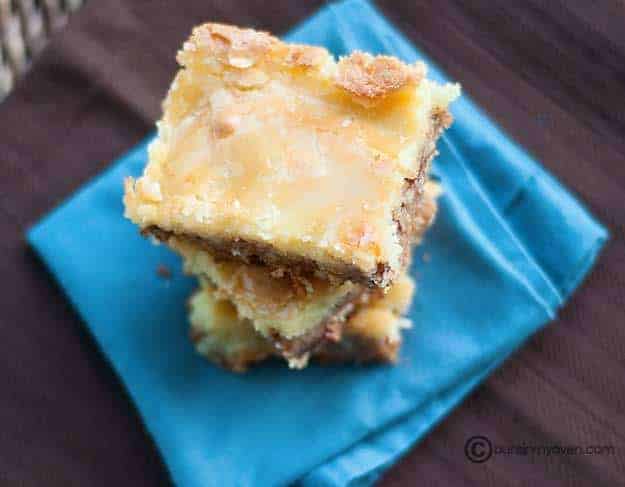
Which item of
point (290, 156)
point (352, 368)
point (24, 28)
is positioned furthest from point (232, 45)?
point (24, 28)

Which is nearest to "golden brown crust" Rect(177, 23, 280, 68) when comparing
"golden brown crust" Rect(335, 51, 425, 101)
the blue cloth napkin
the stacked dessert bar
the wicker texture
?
the stacked dessert bar

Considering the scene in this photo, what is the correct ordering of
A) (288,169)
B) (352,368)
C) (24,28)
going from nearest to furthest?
(288,169), (352,368), (24,28)

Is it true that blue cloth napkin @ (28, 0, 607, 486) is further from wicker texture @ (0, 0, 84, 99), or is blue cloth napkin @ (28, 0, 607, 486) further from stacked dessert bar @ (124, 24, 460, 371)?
wicker texture @ (0, 0, 84, 99)

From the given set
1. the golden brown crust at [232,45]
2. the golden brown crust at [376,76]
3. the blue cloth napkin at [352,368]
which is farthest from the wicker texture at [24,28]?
the golden brown crust at [376,76]

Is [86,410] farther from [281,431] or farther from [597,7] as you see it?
[597,7]

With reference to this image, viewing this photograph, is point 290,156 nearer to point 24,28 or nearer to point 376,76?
point 376,76

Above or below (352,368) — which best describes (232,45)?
above

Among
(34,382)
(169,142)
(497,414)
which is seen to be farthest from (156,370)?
(497,414)
